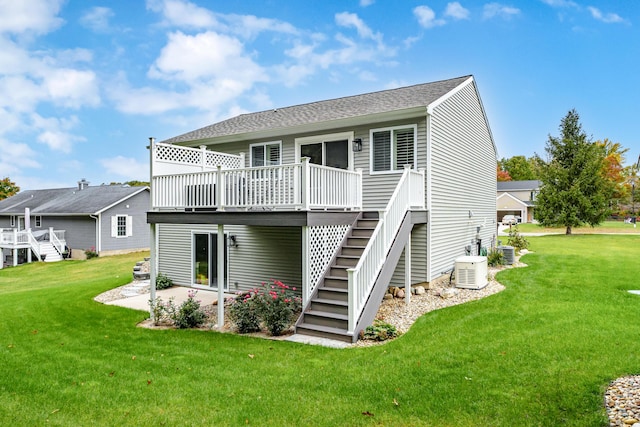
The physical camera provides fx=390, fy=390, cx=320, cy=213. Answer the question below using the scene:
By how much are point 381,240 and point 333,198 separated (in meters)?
1.48

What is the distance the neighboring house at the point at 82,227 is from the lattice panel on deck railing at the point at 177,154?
18.3 m

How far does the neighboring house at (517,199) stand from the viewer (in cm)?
4969

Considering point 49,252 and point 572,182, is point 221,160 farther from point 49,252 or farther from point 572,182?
point 572,182

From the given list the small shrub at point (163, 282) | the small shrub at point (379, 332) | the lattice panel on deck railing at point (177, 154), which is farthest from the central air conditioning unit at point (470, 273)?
the small shrub at point (163, 282)

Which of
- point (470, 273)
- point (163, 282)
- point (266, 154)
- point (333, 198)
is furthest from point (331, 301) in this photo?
point (163, 282)

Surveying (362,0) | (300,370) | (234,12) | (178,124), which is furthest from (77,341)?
(178,124)

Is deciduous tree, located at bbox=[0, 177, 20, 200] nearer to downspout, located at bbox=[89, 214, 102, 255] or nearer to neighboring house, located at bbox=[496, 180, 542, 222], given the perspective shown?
downspout, located at bbox=[89, 214, 102, 255]

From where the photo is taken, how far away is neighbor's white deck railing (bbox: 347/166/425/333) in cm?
692

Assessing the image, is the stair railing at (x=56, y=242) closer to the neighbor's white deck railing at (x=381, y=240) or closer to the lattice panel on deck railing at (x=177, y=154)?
the lattice panel on deck railing at (x=177, y=154)

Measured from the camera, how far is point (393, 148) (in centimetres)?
1031

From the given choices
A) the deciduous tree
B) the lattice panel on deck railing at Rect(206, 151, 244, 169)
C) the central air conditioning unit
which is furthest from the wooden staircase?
the deciduous tree

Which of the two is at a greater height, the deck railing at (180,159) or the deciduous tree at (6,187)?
the deciduous tree at (6,187)

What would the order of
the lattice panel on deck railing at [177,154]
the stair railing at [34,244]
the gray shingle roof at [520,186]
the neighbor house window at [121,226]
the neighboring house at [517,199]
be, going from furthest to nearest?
the gray shingle roof at [520,186] → the neighboring house at [517,199] → the neighbor house window at [121,226] → the stair railing at [34,244] → the lattice panel on deck railing at [177,154]

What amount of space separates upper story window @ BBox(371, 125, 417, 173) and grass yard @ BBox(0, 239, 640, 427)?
3.97 m
